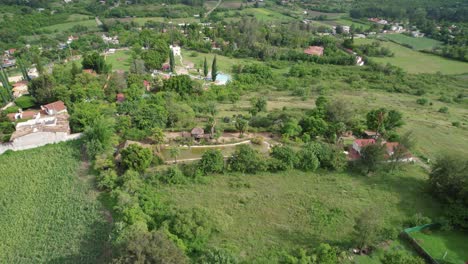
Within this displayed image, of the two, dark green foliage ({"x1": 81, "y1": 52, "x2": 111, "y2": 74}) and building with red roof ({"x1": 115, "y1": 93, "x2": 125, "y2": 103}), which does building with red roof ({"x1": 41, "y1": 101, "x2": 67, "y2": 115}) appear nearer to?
building with red roof ({"x1": 115, "y1": 93, "x2": 125, "y2": 103})

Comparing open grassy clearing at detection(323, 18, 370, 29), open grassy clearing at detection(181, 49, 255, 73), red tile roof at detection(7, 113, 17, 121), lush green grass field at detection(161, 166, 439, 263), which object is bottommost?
open grassy clearing at detection(323, 18, 370, 29)

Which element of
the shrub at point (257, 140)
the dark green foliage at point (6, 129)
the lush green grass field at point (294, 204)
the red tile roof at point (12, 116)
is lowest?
the red tile roof at point (12, 116)

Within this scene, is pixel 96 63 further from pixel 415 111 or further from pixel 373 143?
pixel 415 111

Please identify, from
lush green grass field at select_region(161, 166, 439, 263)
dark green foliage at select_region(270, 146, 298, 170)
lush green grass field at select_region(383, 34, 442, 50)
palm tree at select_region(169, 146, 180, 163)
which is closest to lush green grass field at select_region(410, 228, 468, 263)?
lush green grass field at select_region(161, 166, 439, 263)

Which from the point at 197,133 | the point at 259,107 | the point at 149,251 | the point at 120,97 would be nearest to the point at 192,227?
the point at 149,251

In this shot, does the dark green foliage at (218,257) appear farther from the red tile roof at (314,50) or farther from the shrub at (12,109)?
the red tile roof at (314,50)

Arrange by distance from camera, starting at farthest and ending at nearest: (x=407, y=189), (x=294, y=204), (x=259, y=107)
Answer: (x=259, y=107), (x=407, y=189), (x=294, y=204)

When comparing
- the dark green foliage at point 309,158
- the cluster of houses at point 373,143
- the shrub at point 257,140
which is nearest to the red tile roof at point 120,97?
the shrub at point 257,140
